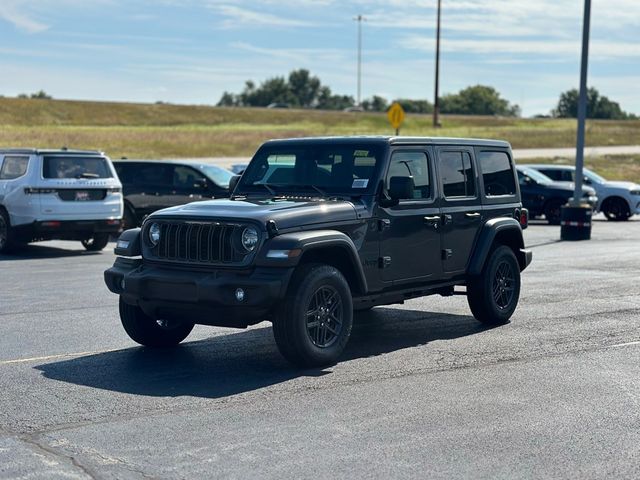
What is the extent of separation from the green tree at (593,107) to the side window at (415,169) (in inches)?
5372

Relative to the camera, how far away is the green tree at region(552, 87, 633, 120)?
147500 millimetres

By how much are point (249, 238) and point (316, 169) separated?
1.64 metres

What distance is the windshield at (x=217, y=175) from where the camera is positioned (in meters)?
23.0

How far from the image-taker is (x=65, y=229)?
60.5 feet

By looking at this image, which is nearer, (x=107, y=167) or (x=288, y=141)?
(x=288, y=141)

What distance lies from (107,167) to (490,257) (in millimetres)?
9980

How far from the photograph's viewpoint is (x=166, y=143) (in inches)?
2616

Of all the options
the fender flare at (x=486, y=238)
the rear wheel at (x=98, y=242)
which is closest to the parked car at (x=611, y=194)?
the rear wheel at (x=98, y=242)

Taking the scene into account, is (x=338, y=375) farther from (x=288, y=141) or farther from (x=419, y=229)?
(x=288, y=141)

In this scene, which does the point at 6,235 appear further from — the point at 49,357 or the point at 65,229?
the point at 49,357

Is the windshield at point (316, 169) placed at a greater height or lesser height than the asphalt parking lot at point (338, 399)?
greater

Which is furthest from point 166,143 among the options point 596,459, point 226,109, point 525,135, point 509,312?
point 596,459

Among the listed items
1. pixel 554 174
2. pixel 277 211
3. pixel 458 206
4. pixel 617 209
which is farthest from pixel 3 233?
pixel 617 209

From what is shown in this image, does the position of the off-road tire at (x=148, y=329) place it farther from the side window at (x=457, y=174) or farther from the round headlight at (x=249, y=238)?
the side window at (x=457, y=174)
